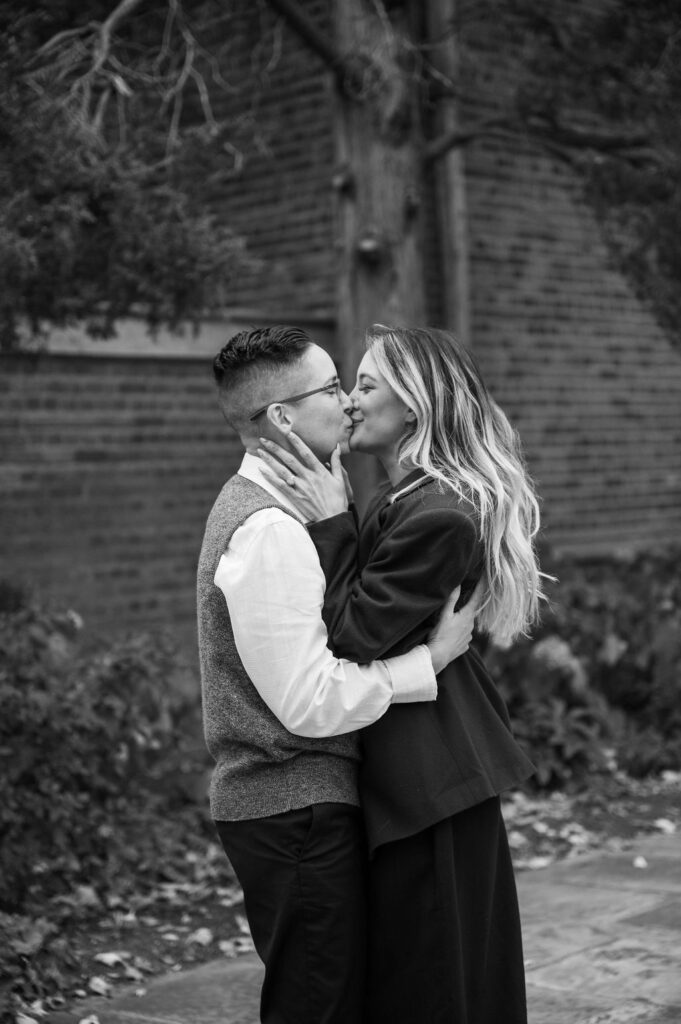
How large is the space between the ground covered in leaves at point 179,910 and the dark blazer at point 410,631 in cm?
179

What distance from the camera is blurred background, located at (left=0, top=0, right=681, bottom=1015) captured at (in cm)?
517

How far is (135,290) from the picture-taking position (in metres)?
5.39

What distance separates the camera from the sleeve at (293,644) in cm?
263

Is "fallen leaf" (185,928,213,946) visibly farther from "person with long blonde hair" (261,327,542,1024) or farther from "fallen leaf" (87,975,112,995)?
"person with long blonde hair" (261,327,542,1024)

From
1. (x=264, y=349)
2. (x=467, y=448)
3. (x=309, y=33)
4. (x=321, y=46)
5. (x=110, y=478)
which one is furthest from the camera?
(x=110, y=478)

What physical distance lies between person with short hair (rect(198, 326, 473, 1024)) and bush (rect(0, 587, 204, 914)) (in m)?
2.20

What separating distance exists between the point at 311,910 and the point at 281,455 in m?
0.92

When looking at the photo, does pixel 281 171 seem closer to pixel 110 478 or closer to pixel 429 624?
pixel 110 478

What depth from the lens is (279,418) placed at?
9.36ft

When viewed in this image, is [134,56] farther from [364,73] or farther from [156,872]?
[156,872]

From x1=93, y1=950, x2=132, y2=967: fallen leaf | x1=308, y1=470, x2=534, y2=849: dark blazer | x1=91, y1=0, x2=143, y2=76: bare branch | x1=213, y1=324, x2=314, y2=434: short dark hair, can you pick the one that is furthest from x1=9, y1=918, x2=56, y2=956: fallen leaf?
x1=91, y1=0, x2=143, y2=76: bare branch

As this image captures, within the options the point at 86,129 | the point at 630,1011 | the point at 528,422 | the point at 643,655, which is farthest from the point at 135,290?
the point at 528,422

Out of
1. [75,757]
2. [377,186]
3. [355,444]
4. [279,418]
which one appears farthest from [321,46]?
[279,418]

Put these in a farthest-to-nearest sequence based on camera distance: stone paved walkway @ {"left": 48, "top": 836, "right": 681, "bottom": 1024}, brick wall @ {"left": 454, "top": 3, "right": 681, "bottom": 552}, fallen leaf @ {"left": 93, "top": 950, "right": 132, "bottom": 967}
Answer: brick wall @ {"left": 454, "top": 3, "right": 681, "bottom": 552}, fallen leaf @ {"left": 93, "top": 950, "right": 132, "bottom": 967}, stone paved walkway @ {"left": 48, "top": 836, "right": 681, "bottom": 1024}
